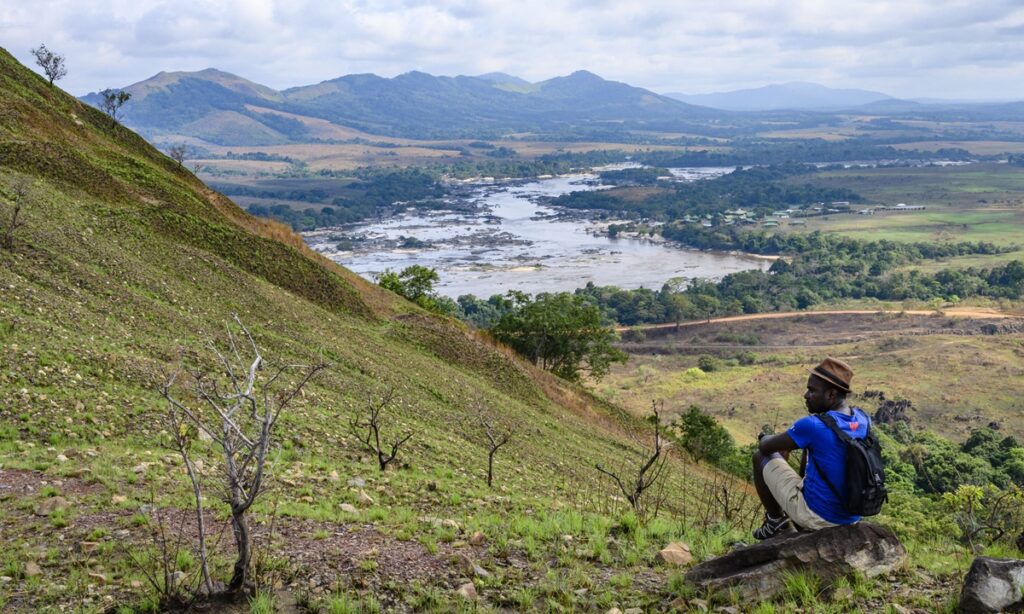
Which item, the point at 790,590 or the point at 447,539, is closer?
the point at 790,590

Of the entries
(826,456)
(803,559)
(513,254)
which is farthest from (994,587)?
(513,254)

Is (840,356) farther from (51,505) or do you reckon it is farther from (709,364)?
(51,505)

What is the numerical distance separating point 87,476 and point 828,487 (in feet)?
28.6

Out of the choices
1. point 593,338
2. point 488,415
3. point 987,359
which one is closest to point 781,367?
point 987,359

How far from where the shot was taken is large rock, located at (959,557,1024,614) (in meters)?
6.16

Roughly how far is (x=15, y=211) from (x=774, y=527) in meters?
19.2

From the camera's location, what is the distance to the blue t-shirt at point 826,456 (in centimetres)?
672

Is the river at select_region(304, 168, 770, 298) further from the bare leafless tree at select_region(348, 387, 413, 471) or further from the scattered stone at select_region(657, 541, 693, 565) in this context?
the scattered stone at select_region(657, 541, 693, 565)

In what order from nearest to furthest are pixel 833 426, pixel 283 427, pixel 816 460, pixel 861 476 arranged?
pixel 861 476 < pixel 833 426 < pixel 816 460 < pixel 283 427

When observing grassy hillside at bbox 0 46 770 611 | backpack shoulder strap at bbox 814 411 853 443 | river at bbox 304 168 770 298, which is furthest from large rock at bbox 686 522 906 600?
river at bbox 304 168 770 298

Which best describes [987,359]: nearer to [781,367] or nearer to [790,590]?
[781,367]

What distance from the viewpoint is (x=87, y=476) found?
9742mm

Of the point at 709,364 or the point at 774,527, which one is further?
the point at 709,364

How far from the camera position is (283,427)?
1427 cm
